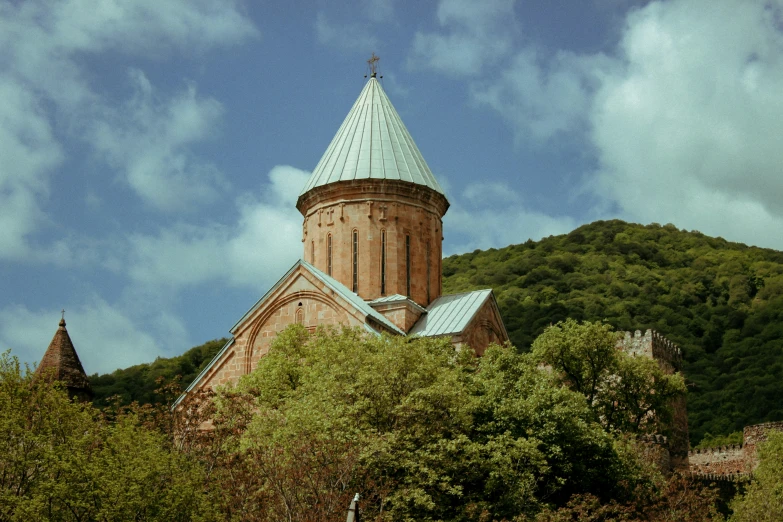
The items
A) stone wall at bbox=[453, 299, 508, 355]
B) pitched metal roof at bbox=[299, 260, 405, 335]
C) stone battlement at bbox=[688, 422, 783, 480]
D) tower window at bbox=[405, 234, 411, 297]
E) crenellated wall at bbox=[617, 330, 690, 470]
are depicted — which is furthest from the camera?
stone battlement at bbox=[688, 422, 783, 480]

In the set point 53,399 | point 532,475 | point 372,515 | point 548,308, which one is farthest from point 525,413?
point 548,308

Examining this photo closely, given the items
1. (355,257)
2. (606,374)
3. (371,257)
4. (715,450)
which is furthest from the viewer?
(715,450)

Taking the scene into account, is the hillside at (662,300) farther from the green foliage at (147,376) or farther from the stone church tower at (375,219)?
the stone church tower at (375,219)

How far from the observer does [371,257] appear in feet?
81.7

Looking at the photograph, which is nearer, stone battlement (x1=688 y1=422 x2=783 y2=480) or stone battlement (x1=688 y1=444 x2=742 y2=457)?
stone battlement (x1=688 y1=422 x2=783 y2=480)

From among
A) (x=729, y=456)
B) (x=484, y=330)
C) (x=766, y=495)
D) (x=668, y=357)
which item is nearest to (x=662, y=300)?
(x=668, y=357)

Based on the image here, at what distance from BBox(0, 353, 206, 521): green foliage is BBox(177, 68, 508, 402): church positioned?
691cm

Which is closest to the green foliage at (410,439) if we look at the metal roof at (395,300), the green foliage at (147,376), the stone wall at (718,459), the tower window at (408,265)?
the metal roof at (395,300)

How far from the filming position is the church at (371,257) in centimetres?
2267

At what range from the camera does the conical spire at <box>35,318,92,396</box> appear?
22.6 meters

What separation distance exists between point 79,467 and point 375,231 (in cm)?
1218

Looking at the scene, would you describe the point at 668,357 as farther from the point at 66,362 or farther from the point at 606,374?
the point at 66,362

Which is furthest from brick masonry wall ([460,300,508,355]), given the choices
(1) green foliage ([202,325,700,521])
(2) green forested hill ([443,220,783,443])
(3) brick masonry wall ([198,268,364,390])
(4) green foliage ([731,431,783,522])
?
(2) green forested hill ([443,220,783,443])

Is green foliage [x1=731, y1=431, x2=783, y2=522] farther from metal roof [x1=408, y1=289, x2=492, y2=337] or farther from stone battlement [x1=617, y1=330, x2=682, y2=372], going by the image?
stone battlement [x1=617, y1=330, x2=682, y2=372]
